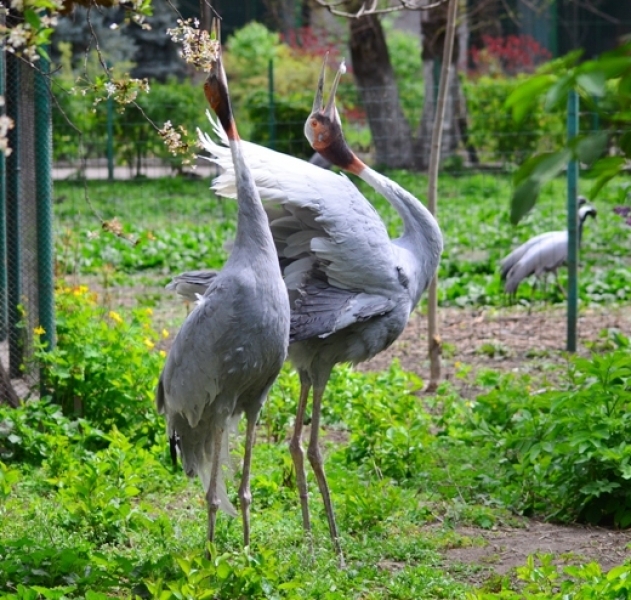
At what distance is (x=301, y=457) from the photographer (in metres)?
4.67

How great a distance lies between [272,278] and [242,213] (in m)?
0.26

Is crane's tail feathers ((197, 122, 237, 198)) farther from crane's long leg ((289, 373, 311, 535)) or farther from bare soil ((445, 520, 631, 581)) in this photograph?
bare soil ((445, 520, 631, 581))

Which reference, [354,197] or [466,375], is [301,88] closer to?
[466,375]

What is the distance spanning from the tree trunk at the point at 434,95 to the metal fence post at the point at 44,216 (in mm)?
9046

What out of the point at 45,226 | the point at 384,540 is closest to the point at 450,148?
the point at 45,226

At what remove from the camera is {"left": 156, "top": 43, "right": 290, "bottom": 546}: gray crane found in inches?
149

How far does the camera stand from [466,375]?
6.96 meters

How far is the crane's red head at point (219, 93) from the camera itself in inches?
154

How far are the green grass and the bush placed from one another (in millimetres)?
4000

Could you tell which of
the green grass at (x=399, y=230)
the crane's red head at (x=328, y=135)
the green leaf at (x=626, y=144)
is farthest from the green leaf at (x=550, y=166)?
the green grass at (x=399, y=230)

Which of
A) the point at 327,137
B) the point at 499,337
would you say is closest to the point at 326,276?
the point at 327,137

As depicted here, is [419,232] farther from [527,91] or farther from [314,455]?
[527,91]

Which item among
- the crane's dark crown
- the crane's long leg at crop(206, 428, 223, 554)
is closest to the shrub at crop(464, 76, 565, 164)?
the crane's dark crown

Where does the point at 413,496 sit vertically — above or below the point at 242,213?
below
